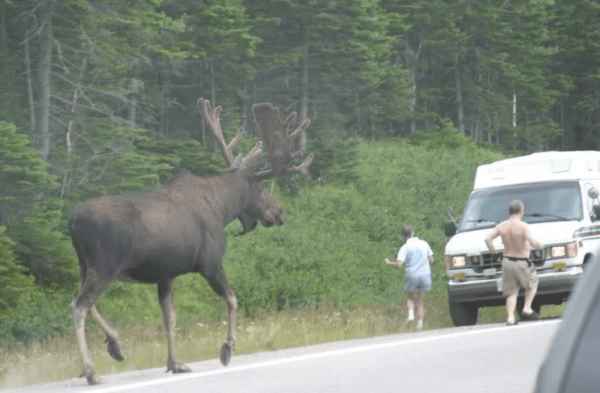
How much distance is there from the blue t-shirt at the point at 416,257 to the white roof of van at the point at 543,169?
159cm

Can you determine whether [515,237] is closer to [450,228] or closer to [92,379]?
[450,228]

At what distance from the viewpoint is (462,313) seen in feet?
54.7

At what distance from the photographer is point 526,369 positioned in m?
10.3

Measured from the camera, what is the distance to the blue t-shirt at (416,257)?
1731cm

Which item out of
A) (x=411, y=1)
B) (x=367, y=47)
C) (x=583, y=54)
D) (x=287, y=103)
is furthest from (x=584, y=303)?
(x=583, y=54)

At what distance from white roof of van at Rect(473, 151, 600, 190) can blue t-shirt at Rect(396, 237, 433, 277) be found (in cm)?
159

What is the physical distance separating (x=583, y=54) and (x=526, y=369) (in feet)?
199

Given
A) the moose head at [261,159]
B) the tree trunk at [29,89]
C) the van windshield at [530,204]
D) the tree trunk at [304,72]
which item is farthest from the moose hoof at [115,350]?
the tree trunk at [304,72]

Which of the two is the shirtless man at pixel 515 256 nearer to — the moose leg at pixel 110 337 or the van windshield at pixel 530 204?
the van windshield at pixel 530 204

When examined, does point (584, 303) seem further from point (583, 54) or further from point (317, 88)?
point (583, 54)

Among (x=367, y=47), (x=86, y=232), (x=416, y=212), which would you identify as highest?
(x=367, y=47)

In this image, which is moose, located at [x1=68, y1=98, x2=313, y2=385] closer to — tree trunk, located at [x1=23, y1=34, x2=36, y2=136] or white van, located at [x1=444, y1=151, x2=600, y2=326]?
white van, located at [x1=444, y1=151, x2=600, y2=326]

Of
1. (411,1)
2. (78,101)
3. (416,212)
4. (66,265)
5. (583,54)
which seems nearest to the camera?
(66,265)

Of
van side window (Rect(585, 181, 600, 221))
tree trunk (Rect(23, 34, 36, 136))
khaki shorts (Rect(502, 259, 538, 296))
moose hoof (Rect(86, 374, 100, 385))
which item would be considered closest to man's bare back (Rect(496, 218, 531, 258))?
khaki shorts (Rect(502, 259, 538, 296))
